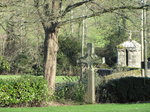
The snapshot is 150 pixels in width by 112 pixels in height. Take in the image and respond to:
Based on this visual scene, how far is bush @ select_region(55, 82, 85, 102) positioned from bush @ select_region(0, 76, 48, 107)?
168 centimetres

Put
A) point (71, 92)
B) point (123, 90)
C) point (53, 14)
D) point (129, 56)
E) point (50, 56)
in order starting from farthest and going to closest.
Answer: point (129, 56) → point (123, 90) → point (71, 92) → point (50, 56) → point (53, 14)

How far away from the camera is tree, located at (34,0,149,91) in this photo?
1488 cm

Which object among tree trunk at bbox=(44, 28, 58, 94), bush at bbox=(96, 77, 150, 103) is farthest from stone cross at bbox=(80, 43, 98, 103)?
tree trunk at bbox=(44, 28, 58, 94)

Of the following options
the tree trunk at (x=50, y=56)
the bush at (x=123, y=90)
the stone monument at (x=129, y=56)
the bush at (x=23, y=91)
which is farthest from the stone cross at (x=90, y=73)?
the stone monument at (x=129, y=56)

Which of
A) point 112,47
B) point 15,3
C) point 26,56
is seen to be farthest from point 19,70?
point 15,3

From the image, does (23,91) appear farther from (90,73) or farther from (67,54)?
(67,54)

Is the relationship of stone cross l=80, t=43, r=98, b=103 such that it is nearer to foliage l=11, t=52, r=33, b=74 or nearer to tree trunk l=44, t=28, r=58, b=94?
tree trunk l=44, t=28, r=58, b=94

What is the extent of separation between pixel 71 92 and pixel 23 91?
3409mm

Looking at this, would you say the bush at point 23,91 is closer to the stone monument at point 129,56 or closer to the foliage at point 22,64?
the stone monument at point 129,56

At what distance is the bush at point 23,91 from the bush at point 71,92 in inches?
66.1

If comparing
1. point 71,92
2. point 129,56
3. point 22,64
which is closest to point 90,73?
point 71,92

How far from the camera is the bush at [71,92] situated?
57.0 ft

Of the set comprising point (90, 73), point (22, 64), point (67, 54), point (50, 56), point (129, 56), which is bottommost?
point (90, 73)

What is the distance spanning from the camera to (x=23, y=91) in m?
15.1
